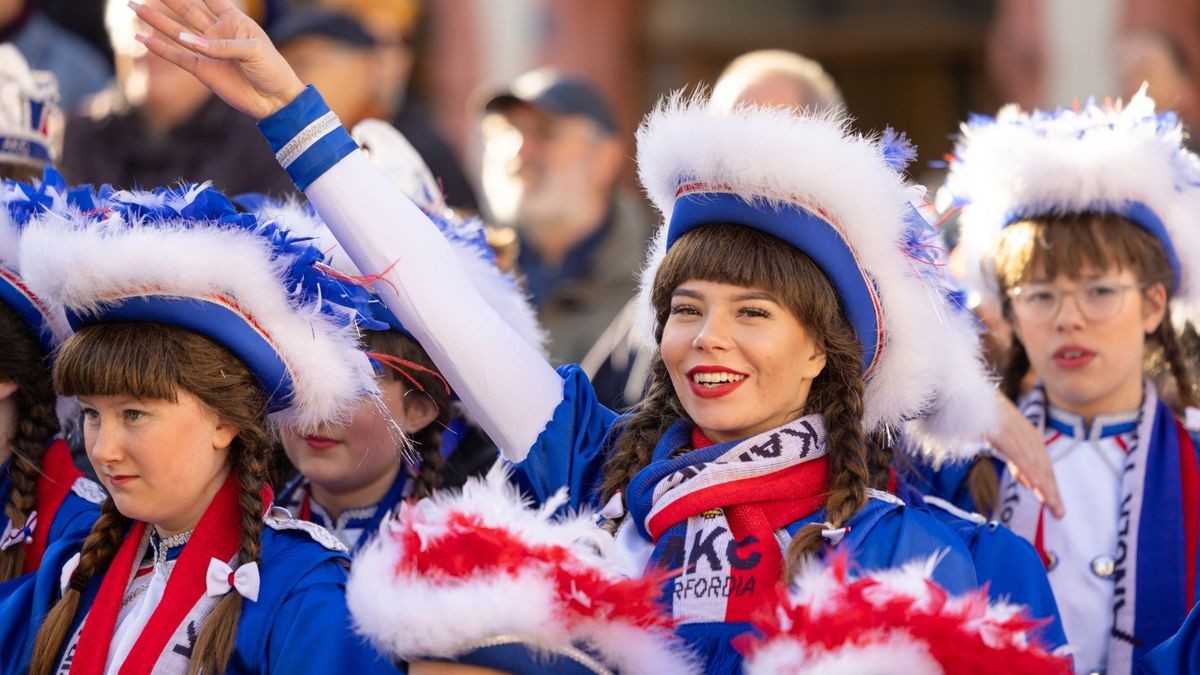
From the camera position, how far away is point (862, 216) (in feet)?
10.1

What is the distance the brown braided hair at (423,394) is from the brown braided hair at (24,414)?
0.74m

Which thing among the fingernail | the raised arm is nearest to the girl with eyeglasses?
the raised arm

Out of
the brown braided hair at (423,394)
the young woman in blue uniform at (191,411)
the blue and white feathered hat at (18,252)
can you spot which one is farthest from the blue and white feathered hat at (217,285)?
the brown braided hair at (423,394)

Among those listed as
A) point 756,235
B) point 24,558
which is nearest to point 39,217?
point 24,558

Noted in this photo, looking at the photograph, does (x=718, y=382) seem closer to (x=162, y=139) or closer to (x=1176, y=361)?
(x=1176, y=361)

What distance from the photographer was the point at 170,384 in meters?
3.09

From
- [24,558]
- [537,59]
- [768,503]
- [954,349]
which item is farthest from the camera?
[537,59]

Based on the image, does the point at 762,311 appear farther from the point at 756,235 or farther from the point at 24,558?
the point at 24,558

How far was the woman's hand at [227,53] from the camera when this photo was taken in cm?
307

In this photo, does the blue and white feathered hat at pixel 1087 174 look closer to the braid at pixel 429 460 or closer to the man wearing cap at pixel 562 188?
the braid at pixel 429 460

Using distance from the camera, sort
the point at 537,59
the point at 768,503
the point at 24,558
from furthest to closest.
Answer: the point at 537,59 < the point at 24,558 < the point at 768,503

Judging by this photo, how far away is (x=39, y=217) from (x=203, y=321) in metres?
0.53

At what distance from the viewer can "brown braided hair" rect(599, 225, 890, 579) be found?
307 cm

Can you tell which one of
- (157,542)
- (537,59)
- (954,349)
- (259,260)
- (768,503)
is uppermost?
(537,59)
